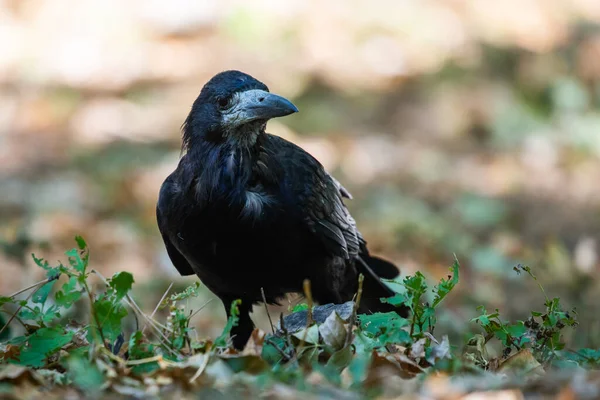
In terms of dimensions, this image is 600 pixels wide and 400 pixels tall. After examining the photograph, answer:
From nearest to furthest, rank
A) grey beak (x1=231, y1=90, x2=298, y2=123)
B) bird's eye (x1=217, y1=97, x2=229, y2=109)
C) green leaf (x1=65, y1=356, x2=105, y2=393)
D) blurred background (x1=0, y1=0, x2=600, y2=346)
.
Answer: green leaf (x1=65, y1=356, x2=105, y2=393) → grey beak (x1=231, y1=90, x2=298, y2=123) → bird's eye (x1=217, y1=97, x2=229, y2=109) → blurred background (x1=0, y1=0, x2=600, y2=346)

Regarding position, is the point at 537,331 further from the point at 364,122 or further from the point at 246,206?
the point at 364,122

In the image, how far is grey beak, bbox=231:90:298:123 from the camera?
4.77 m

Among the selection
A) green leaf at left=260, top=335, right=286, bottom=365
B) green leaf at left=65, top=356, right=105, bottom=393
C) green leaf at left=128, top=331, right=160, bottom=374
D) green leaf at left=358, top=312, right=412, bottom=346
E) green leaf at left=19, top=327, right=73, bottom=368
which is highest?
green leaf at left=358, top=312, right=412, bottom=346

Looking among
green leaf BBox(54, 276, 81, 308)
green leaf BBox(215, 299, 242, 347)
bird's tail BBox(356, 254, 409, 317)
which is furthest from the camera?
bird's tail BBox(356, 254, 409, 317)

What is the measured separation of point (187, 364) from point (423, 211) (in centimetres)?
703

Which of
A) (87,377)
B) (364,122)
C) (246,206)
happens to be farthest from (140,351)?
(364,122)

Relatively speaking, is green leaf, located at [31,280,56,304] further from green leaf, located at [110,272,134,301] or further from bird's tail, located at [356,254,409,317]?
bird's tail, located at [356,254,409,317]

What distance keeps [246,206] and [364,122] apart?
287 inches

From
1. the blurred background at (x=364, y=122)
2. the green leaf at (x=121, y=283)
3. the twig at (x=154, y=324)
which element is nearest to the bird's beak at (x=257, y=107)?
the twig at (x=154, y=324)

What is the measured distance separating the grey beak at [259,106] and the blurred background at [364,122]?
8.88 ft

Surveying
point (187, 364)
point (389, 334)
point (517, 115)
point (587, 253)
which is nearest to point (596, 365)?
point (389, 334)

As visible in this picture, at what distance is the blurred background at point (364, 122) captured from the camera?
29.6 feet

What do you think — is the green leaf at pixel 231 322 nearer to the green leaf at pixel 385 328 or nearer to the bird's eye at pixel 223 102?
the green leaf at pixel 385 328

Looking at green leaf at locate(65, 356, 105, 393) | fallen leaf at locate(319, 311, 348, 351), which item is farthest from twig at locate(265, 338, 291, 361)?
green leaf at locate(65, 356, 105, 393)
